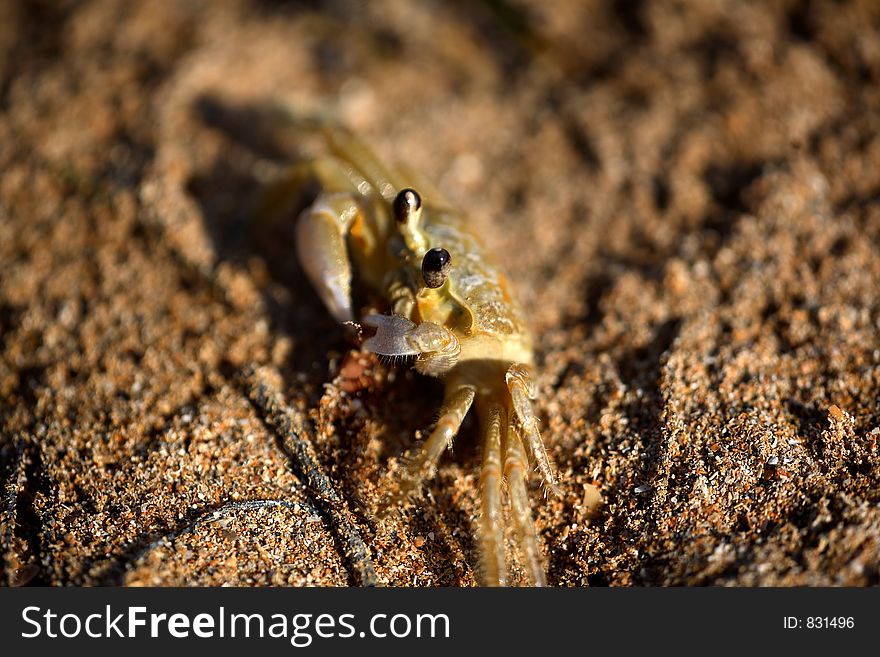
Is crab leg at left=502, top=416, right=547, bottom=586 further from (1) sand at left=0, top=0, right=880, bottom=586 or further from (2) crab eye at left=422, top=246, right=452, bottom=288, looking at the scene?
(2) crab eye at left=422, top=246, right=452, bottom=288

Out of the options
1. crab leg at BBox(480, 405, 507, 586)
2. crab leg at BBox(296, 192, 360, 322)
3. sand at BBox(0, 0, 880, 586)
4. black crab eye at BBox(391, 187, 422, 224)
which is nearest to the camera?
crab leg at BBox(480, 405, 507, 586)

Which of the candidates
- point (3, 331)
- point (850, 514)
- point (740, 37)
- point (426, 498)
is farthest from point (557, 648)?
point (740, 37)

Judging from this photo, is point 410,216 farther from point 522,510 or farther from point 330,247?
point 522,510

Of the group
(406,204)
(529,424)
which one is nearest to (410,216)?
(406,204)

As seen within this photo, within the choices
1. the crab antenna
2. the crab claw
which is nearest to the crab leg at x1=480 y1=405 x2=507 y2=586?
the crab claw

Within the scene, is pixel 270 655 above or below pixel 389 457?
below

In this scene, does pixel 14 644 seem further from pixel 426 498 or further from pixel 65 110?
pixel 65 110

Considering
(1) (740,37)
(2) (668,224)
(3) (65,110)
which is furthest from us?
(1) (740,37)

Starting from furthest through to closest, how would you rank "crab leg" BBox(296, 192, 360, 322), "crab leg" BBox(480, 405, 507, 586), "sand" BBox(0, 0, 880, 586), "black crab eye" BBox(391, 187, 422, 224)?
"crab leg" BBox(296, 192, 360, 322) < "black crab eye" BBox(391, 187, 422, 224) < "sand" BBox(0, 0, 880, 586) < "crab leg" BBox(480, 405, 507, 586)
